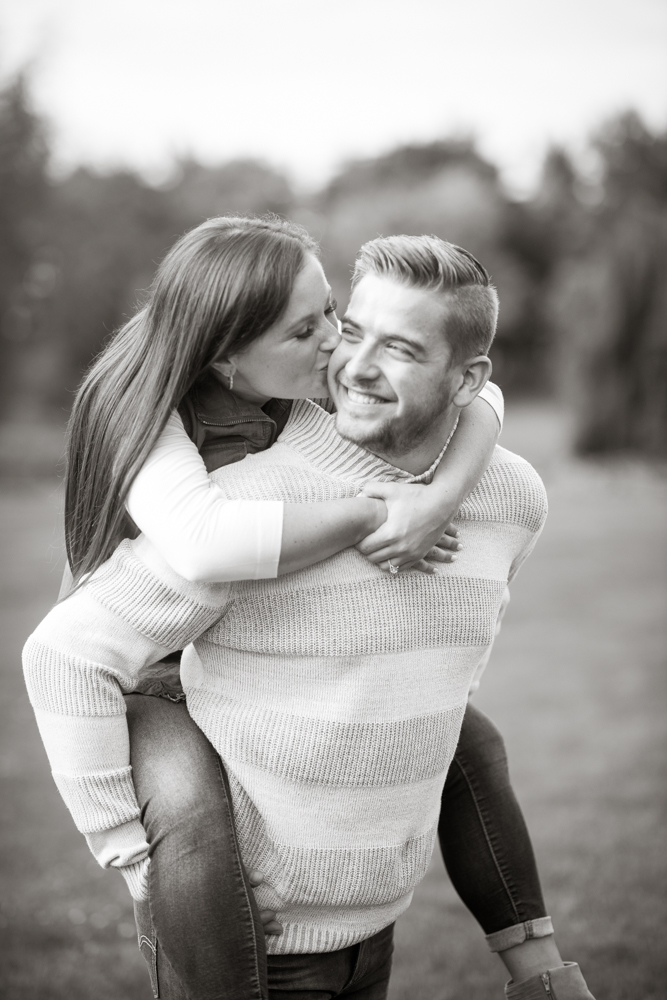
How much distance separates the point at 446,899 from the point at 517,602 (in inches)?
265

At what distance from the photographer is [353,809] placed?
2.14m

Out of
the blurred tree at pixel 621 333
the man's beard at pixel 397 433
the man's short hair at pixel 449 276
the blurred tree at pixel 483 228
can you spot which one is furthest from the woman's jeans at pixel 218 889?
the blurred tree at pixel 483 228

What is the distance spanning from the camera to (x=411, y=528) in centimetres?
207

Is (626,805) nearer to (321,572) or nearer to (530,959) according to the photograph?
(530,959)

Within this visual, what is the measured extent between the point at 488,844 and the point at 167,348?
4.89 ft

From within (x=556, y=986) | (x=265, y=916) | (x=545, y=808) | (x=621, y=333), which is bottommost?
(x=545, y=808)

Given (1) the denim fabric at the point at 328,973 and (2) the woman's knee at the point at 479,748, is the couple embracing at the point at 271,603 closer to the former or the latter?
(1) the denim fabric at the point at 328,973

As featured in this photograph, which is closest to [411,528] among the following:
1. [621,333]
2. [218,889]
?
[218,889]

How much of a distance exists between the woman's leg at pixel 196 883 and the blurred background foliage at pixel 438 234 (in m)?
1.40

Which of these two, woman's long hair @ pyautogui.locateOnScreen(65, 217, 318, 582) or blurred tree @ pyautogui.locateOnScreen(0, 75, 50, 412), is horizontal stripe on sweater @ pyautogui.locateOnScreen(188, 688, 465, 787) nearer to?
woman's long hair @ pyautogui.locateOnScreen(65, 217, 318, 582)

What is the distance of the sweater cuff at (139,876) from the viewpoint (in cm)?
206

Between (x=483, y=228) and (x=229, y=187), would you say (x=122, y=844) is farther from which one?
(x=229, y=187)

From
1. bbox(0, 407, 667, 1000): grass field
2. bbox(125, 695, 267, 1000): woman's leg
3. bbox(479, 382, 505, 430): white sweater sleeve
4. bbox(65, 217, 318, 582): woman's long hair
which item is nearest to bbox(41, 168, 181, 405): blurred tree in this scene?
bbox(0, 407, 667, 1000): grass field

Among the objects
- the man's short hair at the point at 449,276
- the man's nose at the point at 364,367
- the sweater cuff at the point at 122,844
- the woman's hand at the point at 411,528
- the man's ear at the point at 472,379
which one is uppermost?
the man's short hair at the point at 449,276
